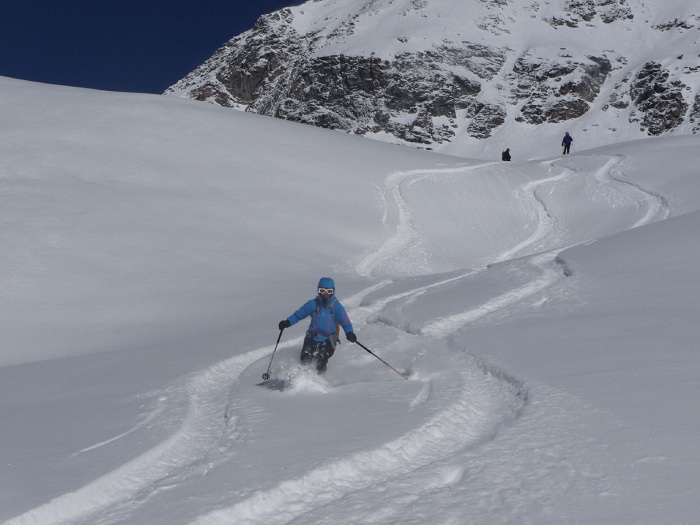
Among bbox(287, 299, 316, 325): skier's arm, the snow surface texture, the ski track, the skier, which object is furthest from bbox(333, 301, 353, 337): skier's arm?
the ski track

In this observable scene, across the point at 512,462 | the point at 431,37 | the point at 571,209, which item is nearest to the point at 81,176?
the point at 571,209

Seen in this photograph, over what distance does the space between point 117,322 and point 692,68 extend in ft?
322

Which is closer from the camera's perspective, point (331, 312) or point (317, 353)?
point (317, 353)

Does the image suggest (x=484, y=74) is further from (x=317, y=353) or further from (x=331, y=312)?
(x=317, y=353)

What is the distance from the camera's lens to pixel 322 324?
26.4 feet

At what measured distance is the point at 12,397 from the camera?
25.5ft

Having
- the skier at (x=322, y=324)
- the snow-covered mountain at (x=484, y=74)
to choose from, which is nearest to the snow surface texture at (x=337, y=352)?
the skier at (x=322, y=324)

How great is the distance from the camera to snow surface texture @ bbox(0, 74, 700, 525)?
4508 mm

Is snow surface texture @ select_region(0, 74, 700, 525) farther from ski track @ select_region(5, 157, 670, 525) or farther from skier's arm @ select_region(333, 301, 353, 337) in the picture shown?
skier's arm @ select_region(333, 301, 353, 337)

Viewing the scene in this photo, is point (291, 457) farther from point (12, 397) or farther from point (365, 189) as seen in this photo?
point (365, 189)

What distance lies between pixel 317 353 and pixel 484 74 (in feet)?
349

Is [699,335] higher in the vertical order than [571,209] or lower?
lower

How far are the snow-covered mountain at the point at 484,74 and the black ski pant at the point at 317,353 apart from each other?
7974 centimetres

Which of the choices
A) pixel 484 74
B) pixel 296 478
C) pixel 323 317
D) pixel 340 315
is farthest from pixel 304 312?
pixel 484 74
